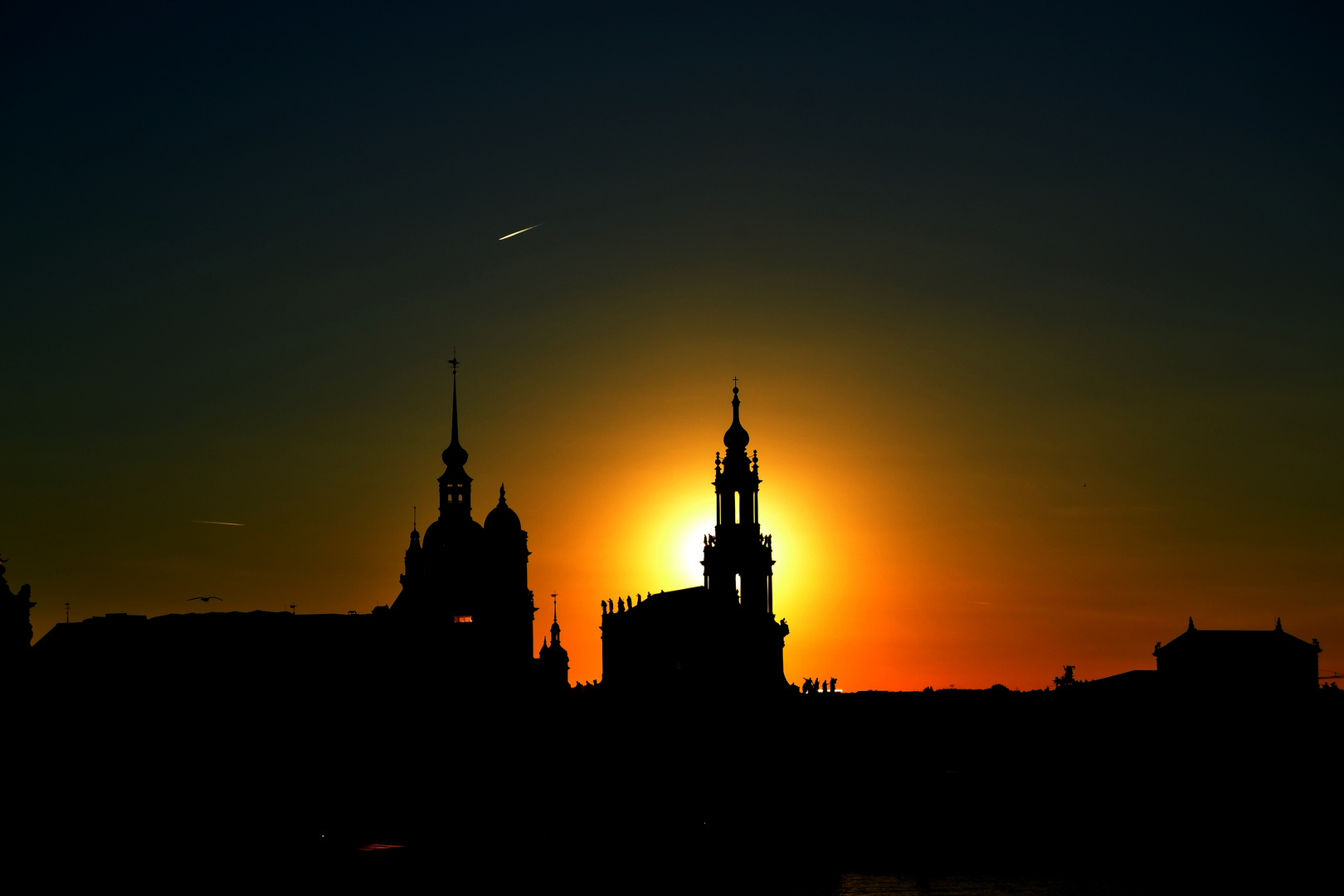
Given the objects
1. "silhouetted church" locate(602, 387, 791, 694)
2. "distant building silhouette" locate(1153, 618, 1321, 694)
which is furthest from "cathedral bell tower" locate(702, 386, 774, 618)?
"distant building silhouette" locate(1153, 618, 1321, 694)

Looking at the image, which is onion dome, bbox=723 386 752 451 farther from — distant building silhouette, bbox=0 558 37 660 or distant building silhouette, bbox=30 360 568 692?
distant building silhouette, bbox=0 558 37 660

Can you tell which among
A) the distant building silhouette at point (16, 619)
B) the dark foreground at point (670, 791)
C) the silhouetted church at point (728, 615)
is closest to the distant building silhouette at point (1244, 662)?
the dark foreground at point (670, 791)

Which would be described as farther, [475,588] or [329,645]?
[475,588]

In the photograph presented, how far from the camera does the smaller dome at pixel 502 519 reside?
118 meters

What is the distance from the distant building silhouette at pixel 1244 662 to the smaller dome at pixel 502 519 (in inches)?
2072

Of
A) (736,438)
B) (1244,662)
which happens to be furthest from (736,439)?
(1244,662)

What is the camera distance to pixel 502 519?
118 metres

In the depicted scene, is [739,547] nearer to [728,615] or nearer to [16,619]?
[728,615]

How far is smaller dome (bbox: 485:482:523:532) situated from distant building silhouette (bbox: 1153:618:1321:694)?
173 feet

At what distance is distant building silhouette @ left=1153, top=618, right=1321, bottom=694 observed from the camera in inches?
4525

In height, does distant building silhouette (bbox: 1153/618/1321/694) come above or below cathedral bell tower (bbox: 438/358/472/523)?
below

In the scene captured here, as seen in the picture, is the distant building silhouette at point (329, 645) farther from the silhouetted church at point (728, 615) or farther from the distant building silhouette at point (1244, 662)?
Answer: the distant building silhouette at point (1244, 662)

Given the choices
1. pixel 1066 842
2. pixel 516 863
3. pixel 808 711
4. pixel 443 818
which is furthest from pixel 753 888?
pixel 808 711

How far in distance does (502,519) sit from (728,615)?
2323 centimetres
